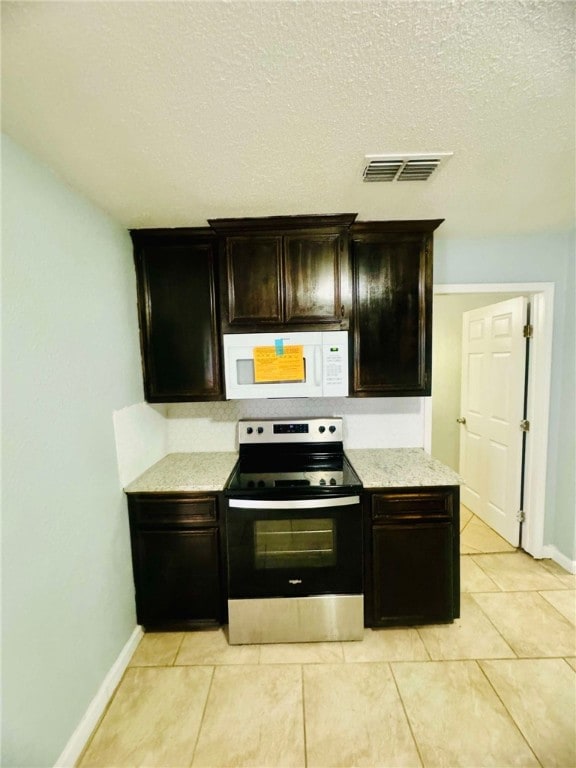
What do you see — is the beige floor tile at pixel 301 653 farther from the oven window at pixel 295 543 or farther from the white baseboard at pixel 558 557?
the white baseboard at pixel 558 557

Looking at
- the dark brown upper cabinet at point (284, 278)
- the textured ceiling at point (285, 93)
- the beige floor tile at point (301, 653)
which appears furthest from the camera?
the dark brown upper cabinet at point (284, 278)

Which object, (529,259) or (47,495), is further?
(529,259)

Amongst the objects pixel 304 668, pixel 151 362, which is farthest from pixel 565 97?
pixel 304 668

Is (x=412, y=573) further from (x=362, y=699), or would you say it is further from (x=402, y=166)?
(x=402, y=166)

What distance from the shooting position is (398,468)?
2012mm

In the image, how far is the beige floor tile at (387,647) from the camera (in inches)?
67.3

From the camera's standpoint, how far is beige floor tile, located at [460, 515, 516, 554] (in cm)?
263

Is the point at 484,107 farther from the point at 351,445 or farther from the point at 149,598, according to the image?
the point at 149,598

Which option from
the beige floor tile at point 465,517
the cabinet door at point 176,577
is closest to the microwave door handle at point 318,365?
the cabinet door at point 176,577

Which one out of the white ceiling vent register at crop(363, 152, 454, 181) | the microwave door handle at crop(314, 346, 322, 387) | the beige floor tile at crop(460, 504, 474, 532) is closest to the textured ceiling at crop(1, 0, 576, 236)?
the white ceiling vent register at crop(363, 152, 454, 181)

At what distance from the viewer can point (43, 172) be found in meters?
1.29

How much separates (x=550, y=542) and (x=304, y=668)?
216cm

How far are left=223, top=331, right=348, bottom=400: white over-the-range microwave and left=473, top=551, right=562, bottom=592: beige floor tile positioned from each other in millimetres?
1847

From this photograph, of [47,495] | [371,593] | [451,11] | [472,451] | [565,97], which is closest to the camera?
[451,11]
